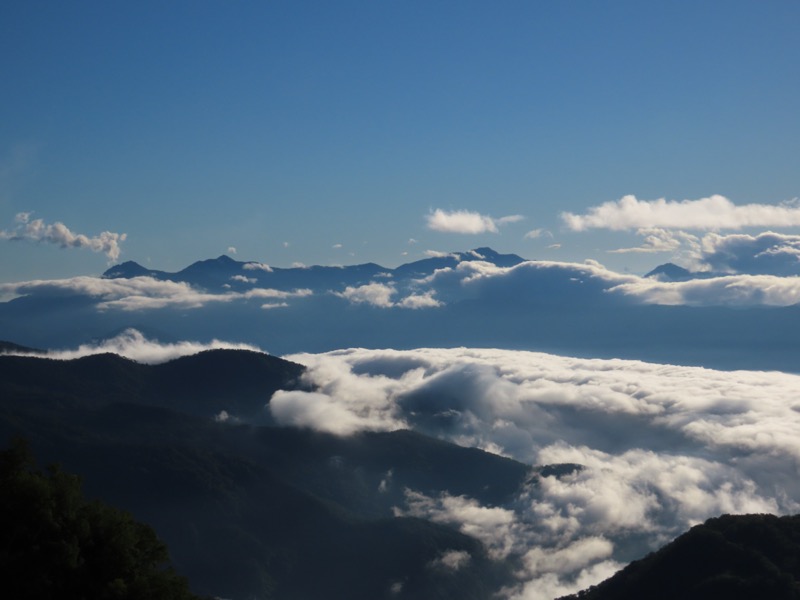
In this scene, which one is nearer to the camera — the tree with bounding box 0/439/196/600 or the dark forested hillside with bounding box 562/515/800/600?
the tree with bounding box 0/439/196/600

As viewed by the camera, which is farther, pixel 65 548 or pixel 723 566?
pixel 723 566

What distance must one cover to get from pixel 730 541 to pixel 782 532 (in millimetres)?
9087

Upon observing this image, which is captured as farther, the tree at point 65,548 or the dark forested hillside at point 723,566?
the dark forested hillside at point 723,566

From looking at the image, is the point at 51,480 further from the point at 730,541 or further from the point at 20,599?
the point at 730,541

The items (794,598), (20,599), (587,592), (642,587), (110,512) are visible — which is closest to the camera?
(20,599)

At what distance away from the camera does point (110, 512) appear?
154 ft

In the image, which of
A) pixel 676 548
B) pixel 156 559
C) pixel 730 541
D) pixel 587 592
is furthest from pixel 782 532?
pixel 156 559

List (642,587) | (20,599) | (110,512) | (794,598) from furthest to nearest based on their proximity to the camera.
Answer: (642,587) < (794,598) < (110,512) < (20,599)

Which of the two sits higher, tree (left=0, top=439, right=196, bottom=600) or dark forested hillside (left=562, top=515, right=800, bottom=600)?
tree (left=0, top=439, right=196, bottom=600)

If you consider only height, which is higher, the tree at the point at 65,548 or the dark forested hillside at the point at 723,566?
the tree at the point at 65,548

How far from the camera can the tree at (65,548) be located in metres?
42.5

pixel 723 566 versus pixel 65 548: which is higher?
pixel 65 548

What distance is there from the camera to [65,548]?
4341 cm

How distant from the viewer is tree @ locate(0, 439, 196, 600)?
42.5m
